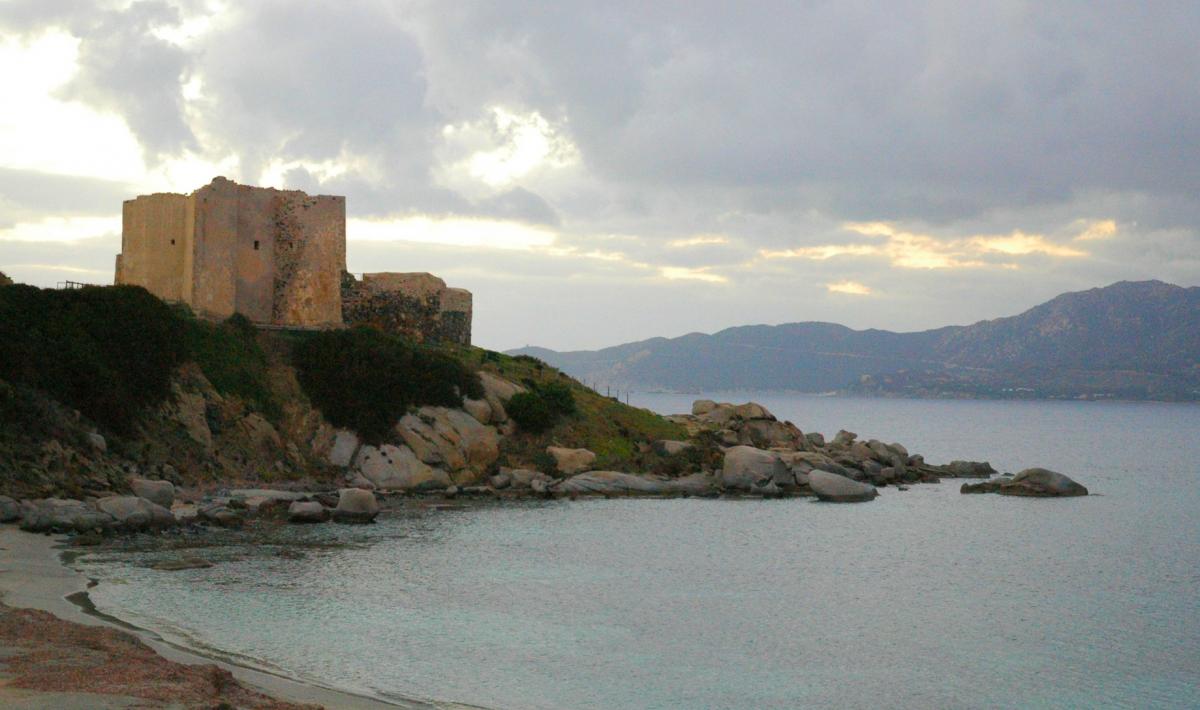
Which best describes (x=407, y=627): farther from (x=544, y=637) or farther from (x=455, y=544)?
(x=455, y=544)

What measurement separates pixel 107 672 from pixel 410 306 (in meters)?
46.9

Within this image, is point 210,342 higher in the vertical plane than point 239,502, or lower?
higher

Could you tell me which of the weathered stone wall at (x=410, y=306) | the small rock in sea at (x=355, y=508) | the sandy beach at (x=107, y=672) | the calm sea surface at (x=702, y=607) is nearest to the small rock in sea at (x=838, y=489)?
the calm sea surface at (x=702, y=607)

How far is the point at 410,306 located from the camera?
200 ft

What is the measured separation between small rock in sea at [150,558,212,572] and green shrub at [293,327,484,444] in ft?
69.9

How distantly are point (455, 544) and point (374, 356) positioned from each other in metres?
18.9

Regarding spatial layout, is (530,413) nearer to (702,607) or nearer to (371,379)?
(371,379)

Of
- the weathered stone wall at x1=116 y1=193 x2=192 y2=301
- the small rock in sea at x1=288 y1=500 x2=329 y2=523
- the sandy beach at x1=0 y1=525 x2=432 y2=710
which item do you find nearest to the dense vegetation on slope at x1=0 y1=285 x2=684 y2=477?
the weathered stone wall at x1=116 y1=193 x2=192 y2=301

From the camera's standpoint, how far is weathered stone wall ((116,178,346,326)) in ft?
175

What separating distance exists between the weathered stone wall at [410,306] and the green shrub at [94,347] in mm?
12667

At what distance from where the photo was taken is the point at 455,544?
1389 inches

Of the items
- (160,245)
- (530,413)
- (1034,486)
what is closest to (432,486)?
(530,413)

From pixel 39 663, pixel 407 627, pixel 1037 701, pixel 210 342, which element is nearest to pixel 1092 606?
pixel 1037 701

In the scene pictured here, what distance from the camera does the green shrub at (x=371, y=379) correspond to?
164ft
